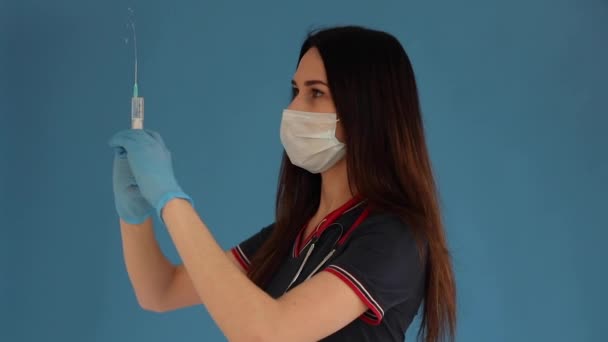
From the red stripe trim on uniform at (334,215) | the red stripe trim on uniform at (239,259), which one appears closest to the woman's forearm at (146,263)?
the red stripe trim on uniform at (239,259)

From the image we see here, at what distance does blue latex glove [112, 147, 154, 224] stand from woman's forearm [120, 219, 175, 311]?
30mm

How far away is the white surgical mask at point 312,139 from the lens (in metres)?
1.25

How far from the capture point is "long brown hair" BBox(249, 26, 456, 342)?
3.96 feet

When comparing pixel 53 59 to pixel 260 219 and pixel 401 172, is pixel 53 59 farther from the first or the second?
pixel 401 172

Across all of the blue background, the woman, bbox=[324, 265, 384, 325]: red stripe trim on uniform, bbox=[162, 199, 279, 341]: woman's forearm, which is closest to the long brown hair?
the woman

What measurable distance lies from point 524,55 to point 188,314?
1115mm

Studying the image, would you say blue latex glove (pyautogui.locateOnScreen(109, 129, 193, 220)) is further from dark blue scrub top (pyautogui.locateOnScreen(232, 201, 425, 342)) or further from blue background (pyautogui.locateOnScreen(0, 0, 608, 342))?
blue background (pyautogui.locateOnScreen(0, 0, 608, 342))

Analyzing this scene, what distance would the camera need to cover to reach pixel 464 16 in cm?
206

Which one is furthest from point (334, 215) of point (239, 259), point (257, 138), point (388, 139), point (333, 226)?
point (257, 138)

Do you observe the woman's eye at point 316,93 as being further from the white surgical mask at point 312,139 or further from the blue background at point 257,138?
the blue background at point 257,138

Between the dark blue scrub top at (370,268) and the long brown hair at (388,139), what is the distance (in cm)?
4

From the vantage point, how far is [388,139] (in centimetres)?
122

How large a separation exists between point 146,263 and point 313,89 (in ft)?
1.37

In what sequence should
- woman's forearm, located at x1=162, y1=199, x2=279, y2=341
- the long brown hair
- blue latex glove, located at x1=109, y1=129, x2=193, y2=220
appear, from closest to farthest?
woman's forearm, located at x1=162, y1=199, x2=279, y2=341
blue latex glove, located at x1=109, y1=129, x2=193, y2=220
the long brown hair
